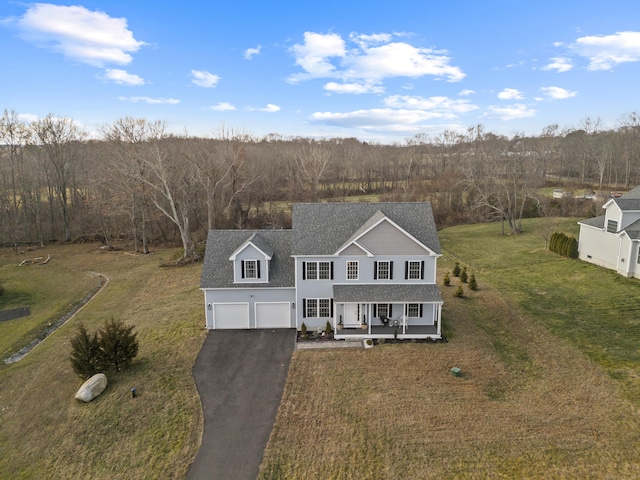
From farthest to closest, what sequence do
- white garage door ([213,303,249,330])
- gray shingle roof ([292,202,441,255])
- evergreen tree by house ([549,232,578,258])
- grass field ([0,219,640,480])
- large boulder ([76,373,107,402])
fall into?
1. evergreen tree by house ([549,232,578,258])
2. white garage door ([213,303,249,330])
3. gray shingle roof ([292,202,441,255])
4. large boulder ([76,373,107,402])
5. grass field ([0,219,640,480])

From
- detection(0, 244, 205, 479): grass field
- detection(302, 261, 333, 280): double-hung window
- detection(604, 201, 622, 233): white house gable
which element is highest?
detection(604, 201, 622, 233): white house gable

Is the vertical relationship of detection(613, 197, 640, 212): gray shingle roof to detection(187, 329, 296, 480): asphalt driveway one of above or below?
above

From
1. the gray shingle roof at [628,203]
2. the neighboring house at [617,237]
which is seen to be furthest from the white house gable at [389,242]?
the gray shingle roof at [628,203]

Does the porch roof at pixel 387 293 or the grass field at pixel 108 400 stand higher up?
the porch roof at pixel 387 293

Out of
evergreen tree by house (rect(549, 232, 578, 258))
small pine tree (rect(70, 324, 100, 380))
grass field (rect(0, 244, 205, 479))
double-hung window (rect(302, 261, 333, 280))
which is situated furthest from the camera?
evergreen tree by house (rect(549, 232, 578, 258))

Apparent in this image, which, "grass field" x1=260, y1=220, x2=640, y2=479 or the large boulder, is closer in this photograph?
"grass field" x1=260, y1=220, x2=640, y2=479

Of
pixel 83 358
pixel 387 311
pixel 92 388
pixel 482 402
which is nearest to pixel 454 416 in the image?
pixel 482 402

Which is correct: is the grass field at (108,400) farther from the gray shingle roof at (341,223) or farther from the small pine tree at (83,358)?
the gray shingle roof at (341,223)

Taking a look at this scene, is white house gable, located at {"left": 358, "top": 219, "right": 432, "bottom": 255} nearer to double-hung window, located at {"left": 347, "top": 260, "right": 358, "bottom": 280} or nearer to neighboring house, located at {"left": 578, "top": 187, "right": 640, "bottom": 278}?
double-hung window, located at {"left": 347, "top": 260, "right": 358, "bottom": 280}

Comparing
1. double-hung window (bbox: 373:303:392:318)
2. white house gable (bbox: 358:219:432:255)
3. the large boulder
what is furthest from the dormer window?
the large boulder
